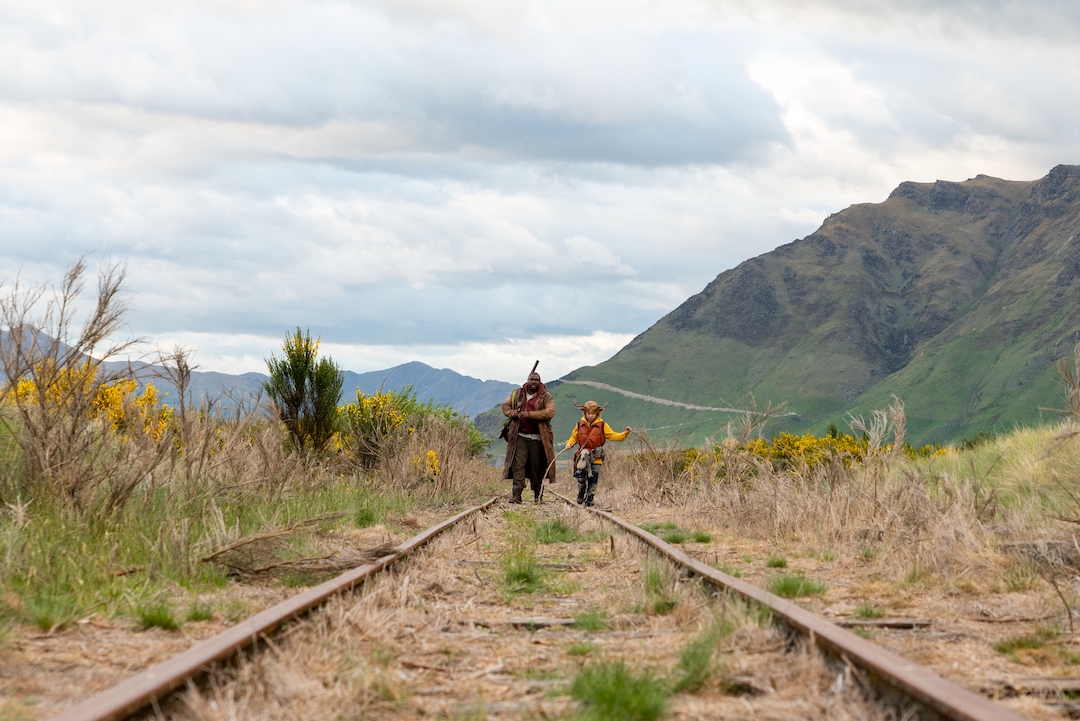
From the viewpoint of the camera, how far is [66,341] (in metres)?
7.21

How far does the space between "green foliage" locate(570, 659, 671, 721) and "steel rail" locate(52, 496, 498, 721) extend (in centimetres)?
131

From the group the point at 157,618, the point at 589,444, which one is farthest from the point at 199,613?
the point at 589,444

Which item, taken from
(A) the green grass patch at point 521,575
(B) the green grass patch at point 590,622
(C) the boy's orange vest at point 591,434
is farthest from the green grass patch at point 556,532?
(B) the green grass patch at point 590,622

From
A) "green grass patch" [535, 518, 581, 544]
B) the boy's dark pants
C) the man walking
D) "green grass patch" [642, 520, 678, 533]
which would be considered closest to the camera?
"green grass patch" [535, 518, 581, 544]

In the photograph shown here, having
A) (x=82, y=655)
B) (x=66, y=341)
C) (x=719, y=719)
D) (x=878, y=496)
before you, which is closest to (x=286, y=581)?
(x=82, y=655)

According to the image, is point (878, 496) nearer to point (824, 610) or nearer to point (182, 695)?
point (824, 610)

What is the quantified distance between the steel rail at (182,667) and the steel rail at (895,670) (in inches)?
86.5

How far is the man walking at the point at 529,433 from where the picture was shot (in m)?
16.2

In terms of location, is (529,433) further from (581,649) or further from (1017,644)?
(1017,644)

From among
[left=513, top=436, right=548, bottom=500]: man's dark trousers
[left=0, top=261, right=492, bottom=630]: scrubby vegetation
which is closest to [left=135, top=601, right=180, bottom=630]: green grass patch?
[left=0, top=261, right=492, bottom=630]: scrubby vegetation

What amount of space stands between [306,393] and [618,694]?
13.6 meters

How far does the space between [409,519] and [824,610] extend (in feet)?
21.1

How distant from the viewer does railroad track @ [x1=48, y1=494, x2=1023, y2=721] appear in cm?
320

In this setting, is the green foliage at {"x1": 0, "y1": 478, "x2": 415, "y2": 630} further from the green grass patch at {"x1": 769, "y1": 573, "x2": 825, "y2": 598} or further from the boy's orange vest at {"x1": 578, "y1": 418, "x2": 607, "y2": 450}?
the boy's orange vest at {"x1": 578, "y1": 418, "x2": 607, "y2": 450}
